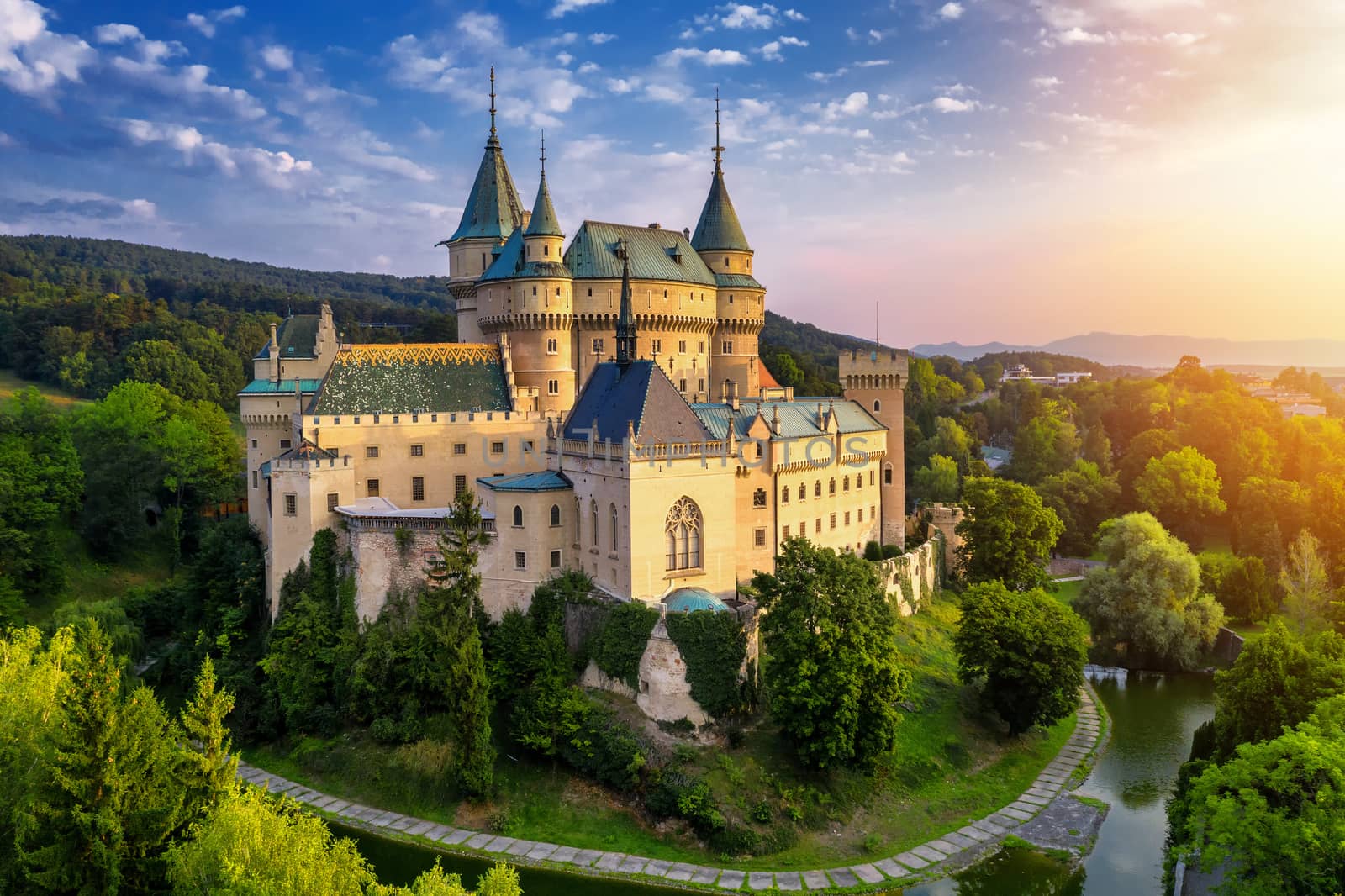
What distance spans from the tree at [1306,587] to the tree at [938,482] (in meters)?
27.6

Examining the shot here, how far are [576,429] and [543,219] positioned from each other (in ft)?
53.1

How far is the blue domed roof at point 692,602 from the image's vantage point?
38.6 m

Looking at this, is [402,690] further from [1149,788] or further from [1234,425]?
[1234,425]

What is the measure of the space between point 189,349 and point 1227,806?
3736 inches

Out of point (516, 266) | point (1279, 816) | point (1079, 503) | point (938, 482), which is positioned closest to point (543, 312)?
point (516, 266)

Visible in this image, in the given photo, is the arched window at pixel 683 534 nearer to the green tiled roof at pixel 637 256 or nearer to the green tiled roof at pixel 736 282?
the green tiled roof at pixel 637 256

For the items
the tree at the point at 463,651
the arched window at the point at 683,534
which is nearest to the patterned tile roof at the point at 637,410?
the arched window at the point at 683,534

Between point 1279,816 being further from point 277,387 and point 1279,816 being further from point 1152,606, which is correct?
point 277,387

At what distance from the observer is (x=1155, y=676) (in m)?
53.5

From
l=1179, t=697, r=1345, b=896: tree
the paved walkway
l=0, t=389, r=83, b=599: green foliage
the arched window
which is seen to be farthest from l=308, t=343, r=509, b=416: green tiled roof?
l=1179, t=697, r=1345, b=896: tree

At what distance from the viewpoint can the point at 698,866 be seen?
33938 mm

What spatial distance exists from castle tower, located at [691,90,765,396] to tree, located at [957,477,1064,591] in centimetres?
1661

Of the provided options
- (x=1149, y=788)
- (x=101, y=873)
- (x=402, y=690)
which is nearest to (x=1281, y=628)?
(x=1149, y=788)

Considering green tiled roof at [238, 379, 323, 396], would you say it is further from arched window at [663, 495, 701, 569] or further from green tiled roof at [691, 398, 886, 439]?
arched window at [663, 495, 701, 569]
